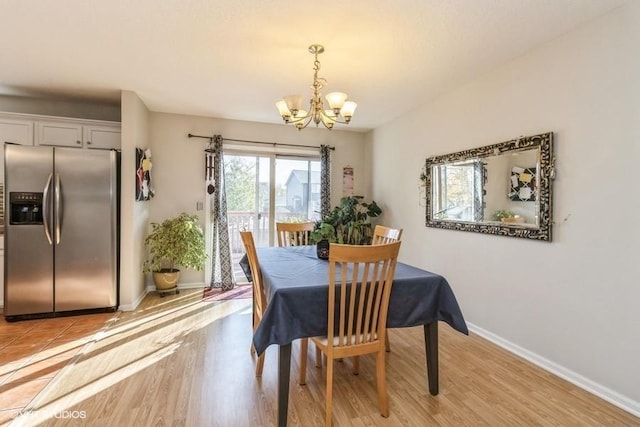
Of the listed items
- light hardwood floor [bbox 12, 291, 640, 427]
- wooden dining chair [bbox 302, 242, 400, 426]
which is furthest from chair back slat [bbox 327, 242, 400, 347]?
light hardwood floor [bbox 12, 291, 640, 427]

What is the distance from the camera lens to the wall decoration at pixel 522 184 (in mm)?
2449

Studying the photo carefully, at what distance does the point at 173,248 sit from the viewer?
12.5ft

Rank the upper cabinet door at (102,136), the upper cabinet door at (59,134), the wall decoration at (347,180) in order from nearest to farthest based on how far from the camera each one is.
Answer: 1. the upper cabinet door at (59,134)
2. the upper cabinet door at (102,136)
3. the wall decoration at (347,180)

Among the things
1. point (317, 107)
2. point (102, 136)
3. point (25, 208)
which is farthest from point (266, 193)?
point (25, 208)

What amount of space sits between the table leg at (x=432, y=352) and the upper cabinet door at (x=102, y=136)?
3.85 metres

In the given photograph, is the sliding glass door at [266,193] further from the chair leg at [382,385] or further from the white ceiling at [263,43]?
the chair leg at [382,385]

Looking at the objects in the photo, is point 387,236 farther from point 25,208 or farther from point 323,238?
point 25,208

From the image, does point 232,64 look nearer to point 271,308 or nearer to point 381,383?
point 271,308

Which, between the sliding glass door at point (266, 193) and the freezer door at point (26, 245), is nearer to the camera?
the freezer door at point (26, 245)

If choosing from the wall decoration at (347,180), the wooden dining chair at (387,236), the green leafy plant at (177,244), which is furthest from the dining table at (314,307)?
the wall decoration at (347,180)

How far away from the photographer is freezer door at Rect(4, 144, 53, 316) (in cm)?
306

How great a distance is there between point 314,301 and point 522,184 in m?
2.01

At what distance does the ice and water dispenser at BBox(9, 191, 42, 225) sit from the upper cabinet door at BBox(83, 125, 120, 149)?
816 millimetres

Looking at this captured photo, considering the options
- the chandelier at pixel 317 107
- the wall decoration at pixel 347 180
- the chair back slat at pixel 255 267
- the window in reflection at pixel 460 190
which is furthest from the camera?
the wall decoration at pixel 347 180
